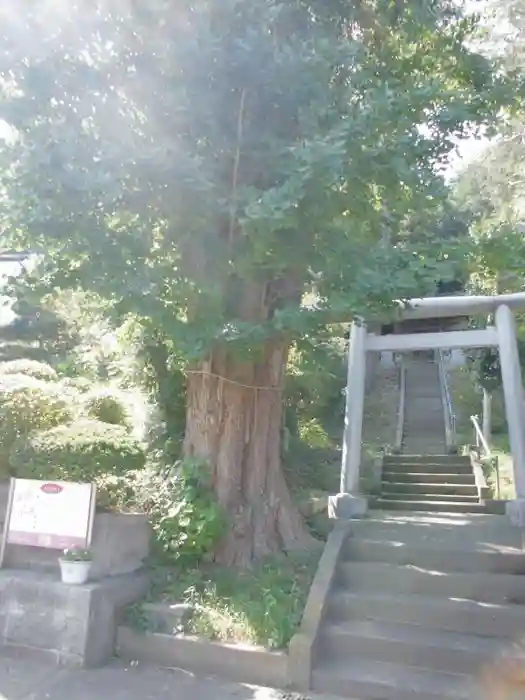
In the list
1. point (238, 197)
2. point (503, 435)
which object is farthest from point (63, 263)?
point (503, 435)

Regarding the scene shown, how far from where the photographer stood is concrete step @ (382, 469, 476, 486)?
10570 millimetres

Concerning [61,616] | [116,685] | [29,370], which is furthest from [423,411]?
[116,685]

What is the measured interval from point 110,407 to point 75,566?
349 cm

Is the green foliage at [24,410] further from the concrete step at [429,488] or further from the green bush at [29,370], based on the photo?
the concrete step at [429,488]

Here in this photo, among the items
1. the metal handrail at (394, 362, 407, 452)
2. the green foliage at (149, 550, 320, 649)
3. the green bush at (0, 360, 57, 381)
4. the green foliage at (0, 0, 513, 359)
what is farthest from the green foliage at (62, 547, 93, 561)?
the metal handrail at (394, 362, 407, 452)

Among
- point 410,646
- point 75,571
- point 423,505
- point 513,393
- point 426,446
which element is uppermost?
point 513,393

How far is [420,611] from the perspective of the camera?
16.6 feet

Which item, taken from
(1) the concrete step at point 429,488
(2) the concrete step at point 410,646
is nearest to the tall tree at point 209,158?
(2) the concrete step at point 410,646

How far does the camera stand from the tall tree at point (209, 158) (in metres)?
4.69

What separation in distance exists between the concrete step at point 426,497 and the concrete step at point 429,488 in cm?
4

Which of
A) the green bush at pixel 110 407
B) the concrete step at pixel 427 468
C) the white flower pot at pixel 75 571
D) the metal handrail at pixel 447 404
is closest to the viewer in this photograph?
the white flower pot at pixel 75 571

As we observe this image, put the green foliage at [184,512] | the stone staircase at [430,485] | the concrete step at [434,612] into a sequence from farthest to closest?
the stone staircase at [430,485] → the green foliage at [184,512] → the concrete step at [434,612]

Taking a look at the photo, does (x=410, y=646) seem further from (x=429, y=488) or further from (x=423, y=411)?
(x=423, y=411)

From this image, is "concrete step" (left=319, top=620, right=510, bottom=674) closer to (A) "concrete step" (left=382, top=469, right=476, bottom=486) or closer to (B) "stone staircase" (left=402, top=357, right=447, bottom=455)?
(A) "concrete step" (left=382, top=469, right=476, bottom=486)
